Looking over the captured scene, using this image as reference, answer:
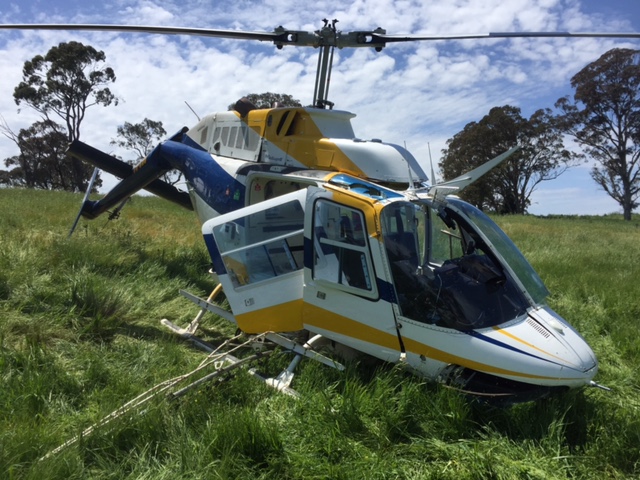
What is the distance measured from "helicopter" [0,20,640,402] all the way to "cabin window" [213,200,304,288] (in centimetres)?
1

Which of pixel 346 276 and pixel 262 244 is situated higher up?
pixel 262 244

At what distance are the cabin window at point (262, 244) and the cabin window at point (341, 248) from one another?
0.35 meters

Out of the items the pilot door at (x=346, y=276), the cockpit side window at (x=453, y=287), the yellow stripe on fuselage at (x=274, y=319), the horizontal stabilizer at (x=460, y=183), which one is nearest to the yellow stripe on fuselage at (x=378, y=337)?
the pilot door at (x=346, y=276)

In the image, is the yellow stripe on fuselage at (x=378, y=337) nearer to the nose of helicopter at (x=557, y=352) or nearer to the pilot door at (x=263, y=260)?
the nose of helicopter at (x=557, y=352)

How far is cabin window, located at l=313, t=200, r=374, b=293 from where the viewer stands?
452 centimetres

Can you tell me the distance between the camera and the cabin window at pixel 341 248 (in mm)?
4516

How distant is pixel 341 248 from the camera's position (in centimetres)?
465

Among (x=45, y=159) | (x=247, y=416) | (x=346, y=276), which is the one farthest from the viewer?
(x=45, y=159)

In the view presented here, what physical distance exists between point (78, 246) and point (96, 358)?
3587 millimetres

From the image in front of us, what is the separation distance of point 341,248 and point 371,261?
1.13 ft

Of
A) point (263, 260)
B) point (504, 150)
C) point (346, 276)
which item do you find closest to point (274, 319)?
point (263, 260)

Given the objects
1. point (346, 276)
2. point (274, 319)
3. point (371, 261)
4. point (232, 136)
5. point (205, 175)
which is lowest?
point (274, 319)

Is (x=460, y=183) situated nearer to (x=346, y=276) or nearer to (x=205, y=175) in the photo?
(x=346, y=276)

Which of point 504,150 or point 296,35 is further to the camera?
point 504,150
